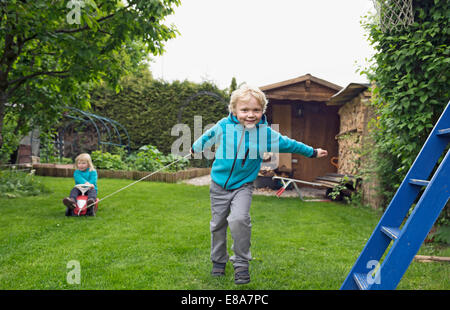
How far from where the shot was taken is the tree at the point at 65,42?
13.7ft

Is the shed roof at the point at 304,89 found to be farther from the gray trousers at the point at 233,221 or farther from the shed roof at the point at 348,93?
the gray trousers at the point at 233,221

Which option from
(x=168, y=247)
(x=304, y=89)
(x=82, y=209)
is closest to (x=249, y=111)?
(x=168, y=247)

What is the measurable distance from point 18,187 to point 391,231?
286 inches

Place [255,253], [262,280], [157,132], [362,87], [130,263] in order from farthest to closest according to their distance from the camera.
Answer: [157,132] → [362,87] → [255,253] → [130,263] → [262,280]

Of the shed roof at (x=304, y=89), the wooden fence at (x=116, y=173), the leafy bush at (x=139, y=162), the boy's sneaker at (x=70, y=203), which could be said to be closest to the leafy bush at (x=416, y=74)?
the boy's sneaker at (x=70, y=203)

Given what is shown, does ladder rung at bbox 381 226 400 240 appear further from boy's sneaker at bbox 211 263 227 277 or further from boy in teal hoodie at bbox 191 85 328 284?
boy's sneaker at bbox 211 263 227 277

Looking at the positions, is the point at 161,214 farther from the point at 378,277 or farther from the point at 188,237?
the point at 378,277

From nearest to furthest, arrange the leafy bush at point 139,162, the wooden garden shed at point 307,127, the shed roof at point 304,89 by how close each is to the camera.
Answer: the shed roof at point 304,89, the wooden garden shed at point 307,127, the leafy bush at point 139,162

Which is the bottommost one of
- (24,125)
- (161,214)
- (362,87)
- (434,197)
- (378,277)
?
(161,214)

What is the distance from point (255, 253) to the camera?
3.46m

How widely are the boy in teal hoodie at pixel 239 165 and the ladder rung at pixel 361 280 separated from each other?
2.79ft

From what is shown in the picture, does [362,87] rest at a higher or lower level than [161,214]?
Answer: higher
